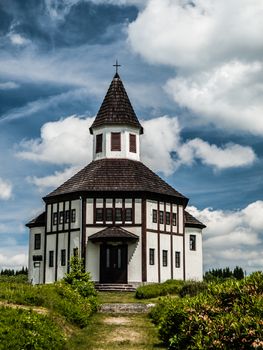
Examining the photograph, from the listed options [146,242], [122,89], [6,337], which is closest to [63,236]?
[146,242]

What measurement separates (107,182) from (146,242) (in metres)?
5.71

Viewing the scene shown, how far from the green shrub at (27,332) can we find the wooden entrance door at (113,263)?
969 inches

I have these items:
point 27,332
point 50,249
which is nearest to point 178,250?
point 50,249

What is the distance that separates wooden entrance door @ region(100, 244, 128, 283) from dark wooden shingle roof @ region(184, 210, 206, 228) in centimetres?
770

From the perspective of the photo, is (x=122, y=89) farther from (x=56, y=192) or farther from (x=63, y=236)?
(x=63, y=236)

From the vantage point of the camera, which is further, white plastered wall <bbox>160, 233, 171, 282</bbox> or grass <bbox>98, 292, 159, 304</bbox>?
white plastered wall <bbox>160, 233, 171, 282</bbox>

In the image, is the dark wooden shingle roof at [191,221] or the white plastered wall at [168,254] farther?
the dark wooden shingle roof at [191,221]

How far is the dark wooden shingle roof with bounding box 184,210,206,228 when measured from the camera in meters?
49.3

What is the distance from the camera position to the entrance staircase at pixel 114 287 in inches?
1652

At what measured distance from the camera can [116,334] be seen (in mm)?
A: 22156

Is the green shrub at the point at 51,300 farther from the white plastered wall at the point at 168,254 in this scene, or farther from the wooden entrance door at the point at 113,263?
the white plastered wall at the point at 168,254

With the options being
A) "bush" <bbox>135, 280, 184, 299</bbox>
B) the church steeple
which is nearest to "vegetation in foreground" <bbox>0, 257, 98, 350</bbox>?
"bush" <bbox>135, 280, 184, 299</bbox>

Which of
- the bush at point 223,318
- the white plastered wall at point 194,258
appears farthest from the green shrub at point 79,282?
the white plastered wall at point 194,258

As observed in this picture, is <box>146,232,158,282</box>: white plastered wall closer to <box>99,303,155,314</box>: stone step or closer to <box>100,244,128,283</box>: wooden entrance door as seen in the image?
<box>100,244,128,283</box>: wooden entrance door
